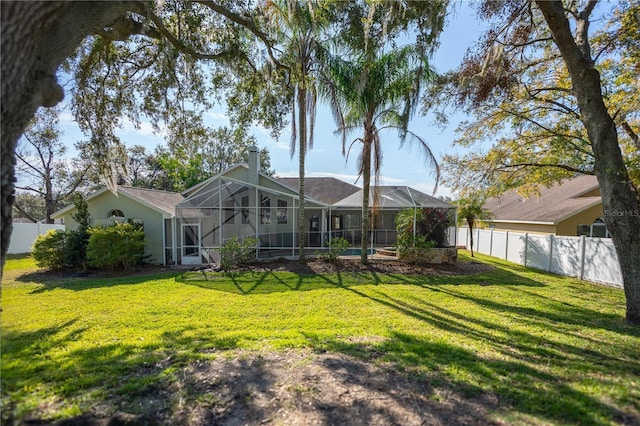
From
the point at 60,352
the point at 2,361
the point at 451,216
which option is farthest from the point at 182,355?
the point at 451,216

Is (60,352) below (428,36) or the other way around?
below

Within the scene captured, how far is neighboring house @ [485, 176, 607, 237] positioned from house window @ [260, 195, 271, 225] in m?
10.9

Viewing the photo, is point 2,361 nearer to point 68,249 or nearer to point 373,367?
point 373,367

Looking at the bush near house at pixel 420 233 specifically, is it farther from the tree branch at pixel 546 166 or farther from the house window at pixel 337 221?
the house window at pixel 337 221

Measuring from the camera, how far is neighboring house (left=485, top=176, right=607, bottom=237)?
15.4 m

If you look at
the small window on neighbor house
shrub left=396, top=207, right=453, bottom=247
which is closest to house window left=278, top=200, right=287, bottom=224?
shrub left=396, top=207, right=453, bottom=247

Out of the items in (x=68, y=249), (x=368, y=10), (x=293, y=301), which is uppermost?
(x=368, y=10)

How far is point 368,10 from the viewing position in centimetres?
560

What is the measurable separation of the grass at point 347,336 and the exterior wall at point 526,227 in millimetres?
7989

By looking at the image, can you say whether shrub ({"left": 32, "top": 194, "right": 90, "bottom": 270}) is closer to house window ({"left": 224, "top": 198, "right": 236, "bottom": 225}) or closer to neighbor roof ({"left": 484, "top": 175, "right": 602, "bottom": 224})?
house window ({"left": 224, "top": 198, "right": 236, "bottom": 225})

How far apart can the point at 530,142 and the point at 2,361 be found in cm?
1359

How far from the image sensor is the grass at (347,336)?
309 centimetres

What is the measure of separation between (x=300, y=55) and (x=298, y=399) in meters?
10.4

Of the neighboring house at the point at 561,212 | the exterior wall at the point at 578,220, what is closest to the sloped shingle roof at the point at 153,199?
the neighboring house at the point at 561,212
